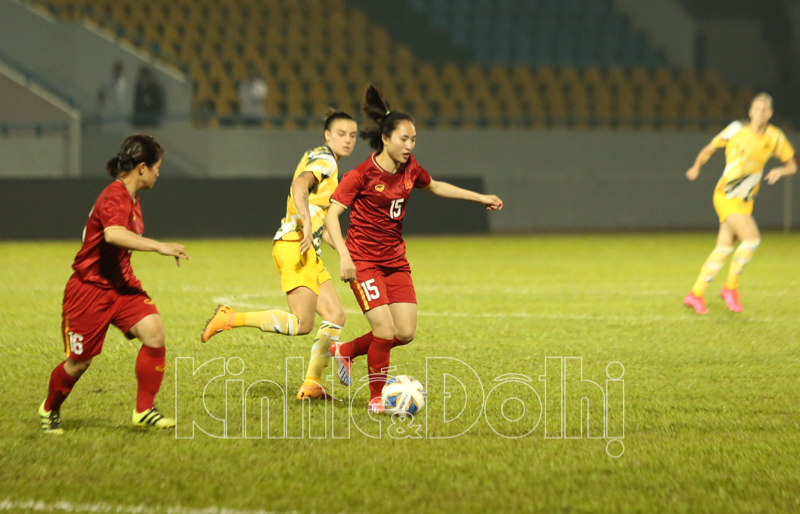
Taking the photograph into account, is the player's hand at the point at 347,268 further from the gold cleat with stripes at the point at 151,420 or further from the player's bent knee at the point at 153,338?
the gold cleat with stripes at the point at 151,420

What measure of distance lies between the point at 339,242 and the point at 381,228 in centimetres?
41

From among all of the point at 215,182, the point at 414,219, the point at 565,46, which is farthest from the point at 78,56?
the point at 565,46

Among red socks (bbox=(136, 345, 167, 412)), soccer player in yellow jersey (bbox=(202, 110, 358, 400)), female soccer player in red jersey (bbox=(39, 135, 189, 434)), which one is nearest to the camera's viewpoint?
female soccer player in red jersey (bbox=(39, 135, 189, 434))

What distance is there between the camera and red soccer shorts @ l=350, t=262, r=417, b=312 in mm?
5754

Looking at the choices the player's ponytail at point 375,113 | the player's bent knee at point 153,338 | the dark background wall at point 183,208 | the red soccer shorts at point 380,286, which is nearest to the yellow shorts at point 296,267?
the red soccer shorts at point 380,286

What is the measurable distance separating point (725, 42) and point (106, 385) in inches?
→ 1119

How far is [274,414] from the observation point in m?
5.50

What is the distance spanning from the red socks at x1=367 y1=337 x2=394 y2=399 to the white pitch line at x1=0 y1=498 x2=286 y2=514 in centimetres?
204

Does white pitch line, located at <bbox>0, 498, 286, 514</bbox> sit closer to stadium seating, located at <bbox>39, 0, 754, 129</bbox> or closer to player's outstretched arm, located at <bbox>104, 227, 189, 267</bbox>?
player's outstretched arm, located at <bbox>104, 227, 189, 267</bbox>

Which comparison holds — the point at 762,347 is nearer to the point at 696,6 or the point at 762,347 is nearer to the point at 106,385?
the point at 106,385

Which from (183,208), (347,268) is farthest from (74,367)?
(183,208)

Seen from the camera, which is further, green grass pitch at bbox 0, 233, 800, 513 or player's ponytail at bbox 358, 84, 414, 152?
player's ponytail at bbox 358, 84, 414, 152

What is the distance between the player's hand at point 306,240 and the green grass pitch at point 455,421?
91cm

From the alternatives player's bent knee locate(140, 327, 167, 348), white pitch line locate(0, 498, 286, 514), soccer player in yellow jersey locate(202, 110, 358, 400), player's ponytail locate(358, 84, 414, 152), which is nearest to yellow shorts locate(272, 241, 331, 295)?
soccer player in yellow jersey locate(202, 110, 358, 400)
